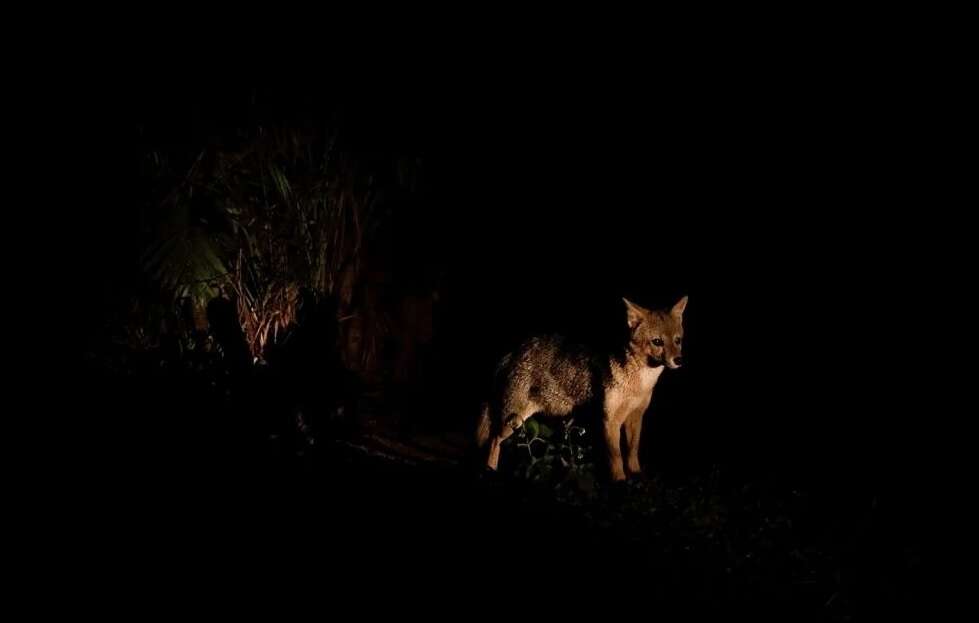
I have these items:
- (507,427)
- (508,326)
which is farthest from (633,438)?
(508,326)

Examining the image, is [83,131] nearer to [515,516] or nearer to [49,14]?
[49,14]

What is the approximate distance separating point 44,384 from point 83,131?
2.62 meters

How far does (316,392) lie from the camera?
3990mm

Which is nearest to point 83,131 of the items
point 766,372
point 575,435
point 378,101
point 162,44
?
point 162,44

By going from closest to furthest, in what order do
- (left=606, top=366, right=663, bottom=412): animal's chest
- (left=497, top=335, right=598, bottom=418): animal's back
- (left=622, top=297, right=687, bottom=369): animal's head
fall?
(left=622, top=297, right=687, bottom=369): animal's head, (left=606, top=366, right=663, bottom=412): animal's chest, (left=497, top=335, right=598, bottom=418): animal's back

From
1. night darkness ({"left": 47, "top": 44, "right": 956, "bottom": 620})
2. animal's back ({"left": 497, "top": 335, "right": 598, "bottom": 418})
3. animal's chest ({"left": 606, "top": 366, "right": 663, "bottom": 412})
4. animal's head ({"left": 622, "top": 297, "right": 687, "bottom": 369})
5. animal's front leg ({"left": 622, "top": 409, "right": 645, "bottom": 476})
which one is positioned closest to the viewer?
night darkness ({"left": 47, "top": 44, "right": 956, "bottom": 620})

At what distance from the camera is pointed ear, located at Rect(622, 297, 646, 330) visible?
4586 millimetres

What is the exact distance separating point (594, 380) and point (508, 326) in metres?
3.18

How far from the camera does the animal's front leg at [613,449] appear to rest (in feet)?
15.6

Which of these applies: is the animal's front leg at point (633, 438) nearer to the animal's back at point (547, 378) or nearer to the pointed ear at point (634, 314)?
the animal's back at point (547, 378)

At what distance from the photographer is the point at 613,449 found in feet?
15.6

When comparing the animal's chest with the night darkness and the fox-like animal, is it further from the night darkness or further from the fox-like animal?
the night darkness

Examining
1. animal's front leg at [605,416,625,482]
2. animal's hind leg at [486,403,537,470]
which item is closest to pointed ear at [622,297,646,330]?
animal's front leg at [605,416,625,482]

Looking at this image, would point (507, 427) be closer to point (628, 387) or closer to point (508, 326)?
point (628, 387)
